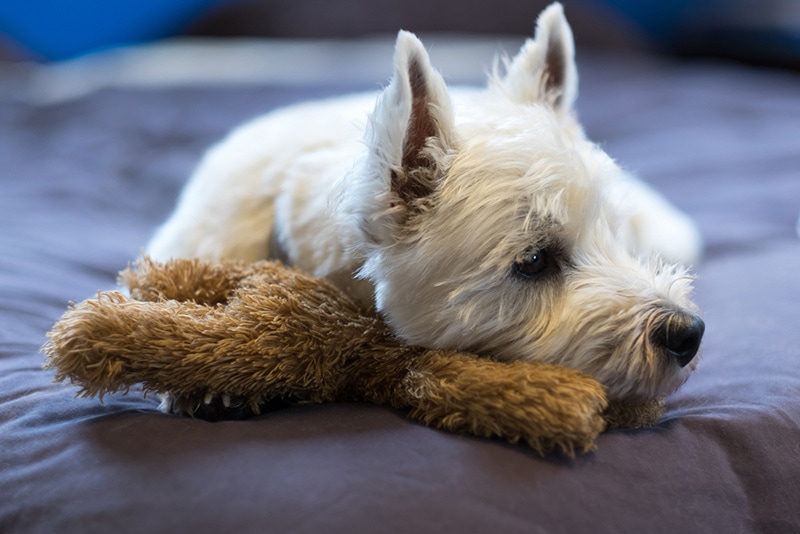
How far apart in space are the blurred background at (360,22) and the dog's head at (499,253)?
397 cm

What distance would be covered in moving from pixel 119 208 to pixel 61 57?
337cm

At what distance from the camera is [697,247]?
7.39 ft

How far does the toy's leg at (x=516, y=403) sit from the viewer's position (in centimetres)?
112

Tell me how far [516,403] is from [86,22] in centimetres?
539

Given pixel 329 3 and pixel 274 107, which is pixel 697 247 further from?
pixel 329 3

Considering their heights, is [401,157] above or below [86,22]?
below

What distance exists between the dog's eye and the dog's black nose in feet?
0.75

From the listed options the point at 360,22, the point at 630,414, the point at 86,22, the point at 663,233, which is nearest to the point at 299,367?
the point at 630,414

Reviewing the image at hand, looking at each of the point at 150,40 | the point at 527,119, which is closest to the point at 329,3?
the point at 150,40

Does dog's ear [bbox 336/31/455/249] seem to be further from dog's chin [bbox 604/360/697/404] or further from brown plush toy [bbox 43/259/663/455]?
dog's chin [bbox 604/360/697/404]

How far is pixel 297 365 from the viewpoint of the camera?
127 centimetres

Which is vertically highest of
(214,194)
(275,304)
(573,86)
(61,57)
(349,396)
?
(61,57)

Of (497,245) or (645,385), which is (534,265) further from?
(645,385)

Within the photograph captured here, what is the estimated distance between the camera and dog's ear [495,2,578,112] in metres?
1.70
